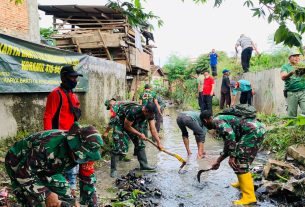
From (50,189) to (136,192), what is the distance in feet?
6.75

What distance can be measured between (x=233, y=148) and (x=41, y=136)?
9.83 ft

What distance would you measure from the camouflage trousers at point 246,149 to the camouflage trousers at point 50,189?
7.95 ft

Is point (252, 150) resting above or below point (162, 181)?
above

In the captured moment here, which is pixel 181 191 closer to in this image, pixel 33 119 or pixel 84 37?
pixel 33 119

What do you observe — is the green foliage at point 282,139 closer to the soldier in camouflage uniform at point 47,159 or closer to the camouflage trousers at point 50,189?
the camouflage trousers at point 50,189

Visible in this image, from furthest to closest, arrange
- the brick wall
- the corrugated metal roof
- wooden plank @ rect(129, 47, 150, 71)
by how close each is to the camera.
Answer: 1. wooden plank @ rect(129, 47, 150, 71)
2. the corrugated metal roof
3. the brick wall

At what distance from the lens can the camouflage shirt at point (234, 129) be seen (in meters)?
4.90

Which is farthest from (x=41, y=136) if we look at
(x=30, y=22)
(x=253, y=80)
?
(x=253, y=80)

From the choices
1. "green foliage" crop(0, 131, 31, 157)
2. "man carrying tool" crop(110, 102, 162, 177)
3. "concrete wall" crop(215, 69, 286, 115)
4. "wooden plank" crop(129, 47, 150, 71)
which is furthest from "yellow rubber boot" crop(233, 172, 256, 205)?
"wooden plank" crop(129, 47, 150, 71)

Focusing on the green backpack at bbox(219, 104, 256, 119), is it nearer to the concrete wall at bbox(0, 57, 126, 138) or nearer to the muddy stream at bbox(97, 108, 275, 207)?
the muddy stream at bbox(97, 108, 275, 207)

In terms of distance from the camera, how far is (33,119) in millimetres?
7270

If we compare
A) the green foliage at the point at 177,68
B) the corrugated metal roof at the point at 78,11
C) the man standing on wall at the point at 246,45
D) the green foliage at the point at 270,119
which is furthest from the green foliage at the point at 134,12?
the green foliage at the point at 177,68

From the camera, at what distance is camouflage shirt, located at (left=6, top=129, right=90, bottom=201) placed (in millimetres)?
2818

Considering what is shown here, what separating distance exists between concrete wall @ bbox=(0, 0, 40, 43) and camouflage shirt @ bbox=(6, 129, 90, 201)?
251 inches
